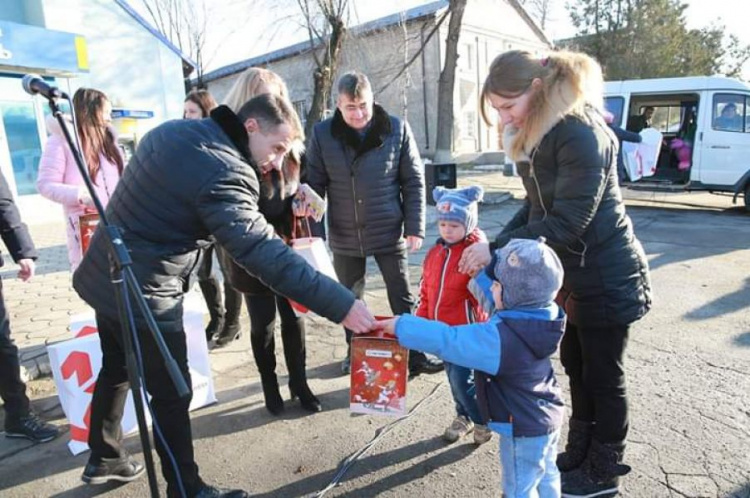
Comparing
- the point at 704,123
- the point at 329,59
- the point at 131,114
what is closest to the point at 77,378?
the point at 329,59

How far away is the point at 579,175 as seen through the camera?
75.0 inches

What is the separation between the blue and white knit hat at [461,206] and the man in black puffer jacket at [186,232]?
32.8 inches

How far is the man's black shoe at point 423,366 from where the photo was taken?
11.8 feet

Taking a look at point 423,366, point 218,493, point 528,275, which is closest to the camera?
point 528,275

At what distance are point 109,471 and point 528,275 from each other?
85.4 inches

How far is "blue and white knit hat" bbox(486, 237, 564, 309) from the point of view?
68.6 inches

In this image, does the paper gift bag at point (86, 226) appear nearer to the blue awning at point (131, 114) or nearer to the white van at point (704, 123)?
the white van at point (704, 123)

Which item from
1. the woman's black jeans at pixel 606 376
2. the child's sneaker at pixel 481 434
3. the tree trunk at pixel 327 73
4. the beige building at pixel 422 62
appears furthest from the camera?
the beige building at pixel 422 62

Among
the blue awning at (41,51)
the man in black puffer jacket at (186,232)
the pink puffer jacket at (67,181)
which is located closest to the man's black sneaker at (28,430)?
the pink puffer jacket at (67,181)

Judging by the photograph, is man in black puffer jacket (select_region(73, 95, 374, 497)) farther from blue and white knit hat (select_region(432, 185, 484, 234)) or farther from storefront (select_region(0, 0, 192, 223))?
storefront (select_region(0, 0, 192, 223))

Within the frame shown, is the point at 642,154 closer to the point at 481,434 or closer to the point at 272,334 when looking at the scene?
the point at 481,434

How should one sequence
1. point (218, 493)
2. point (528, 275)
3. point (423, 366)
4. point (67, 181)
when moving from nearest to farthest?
1. point (528, 275)
2. point (218, 493)
3. point (67, 181)
4. point (423, 366)

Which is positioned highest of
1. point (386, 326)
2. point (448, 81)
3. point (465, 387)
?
point (448, 81)

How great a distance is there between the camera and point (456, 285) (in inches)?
104
